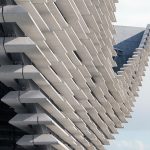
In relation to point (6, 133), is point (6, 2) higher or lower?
higher

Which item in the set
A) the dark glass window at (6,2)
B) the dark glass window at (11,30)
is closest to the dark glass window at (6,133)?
the dark glass window at (11,30)

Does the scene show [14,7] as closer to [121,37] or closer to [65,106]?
[65,106]

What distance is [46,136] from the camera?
26500mm

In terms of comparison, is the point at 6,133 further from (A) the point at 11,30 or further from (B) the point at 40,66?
(A) the point at 11,30

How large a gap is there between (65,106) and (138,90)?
2283 inches

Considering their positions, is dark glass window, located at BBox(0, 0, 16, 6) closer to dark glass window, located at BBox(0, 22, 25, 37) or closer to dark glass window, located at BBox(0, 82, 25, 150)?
dark glass window, located at BBox(0, 22, 25, 37)

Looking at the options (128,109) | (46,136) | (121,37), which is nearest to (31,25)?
(46,136)

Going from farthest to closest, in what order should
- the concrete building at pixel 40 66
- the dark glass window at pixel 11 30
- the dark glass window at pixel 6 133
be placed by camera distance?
1. the dark glass window at pixel 6 133
2. the dark glass window at pixel 11 30
3. the concrete building at pixel 40 66

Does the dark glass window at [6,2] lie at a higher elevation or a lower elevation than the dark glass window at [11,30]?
higher

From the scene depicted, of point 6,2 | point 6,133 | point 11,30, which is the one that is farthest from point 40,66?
point 6,133

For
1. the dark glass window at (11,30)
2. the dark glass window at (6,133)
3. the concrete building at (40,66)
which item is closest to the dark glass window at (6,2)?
the concrete building at (40,66)

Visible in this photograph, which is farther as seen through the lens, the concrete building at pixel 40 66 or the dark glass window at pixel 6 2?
the dark glass window at pixel 6 2

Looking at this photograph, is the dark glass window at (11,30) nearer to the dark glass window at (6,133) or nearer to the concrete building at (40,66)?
the concrete building at (40,66)

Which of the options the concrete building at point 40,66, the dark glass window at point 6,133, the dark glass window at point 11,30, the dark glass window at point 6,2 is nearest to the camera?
the concrete building at point 40,66
